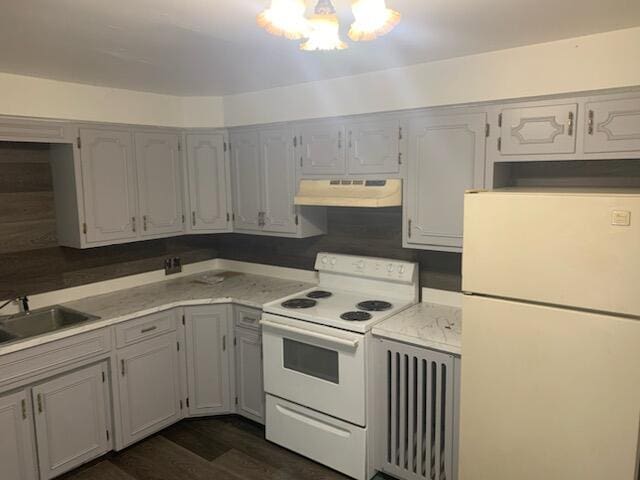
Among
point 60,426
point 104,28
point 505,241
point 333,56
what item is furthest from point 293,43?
point 60,426

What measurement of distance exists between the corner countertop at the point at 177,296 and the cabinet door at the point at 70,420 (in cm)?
29

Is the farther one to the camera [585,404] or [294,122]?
[294,122]

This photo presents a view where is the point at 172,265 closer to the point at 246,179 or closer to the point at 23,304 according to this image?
the point at 246,179

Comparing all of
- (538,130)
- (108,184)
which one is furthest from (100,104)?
(538,130)

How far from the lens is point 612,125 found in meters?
2.13

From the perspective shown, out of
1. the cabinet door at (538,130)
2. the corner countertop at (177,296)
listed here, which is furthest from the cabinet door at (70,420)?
the cabinet door at (538,130)

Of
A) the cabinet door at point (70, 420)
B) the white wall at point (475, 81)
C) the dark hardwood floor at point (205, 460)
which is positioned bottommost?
the dark hardwood floor at point (205, 460)

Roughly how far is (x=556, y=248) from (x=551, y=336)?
36 cm

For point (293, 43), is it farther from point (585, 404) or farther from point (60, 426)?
point (60, 426)

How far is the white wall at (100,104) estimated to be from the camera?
284 centimetres

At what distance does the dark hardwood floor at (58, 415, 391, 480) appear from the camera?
9.26 feet

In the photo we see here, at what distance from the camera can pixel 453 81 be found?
2.67m

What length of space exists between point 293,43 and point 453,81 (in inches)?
37.5

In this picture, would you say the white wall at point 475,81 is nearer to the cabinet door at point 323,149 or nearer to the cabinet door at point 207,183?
the cabinet door at point 323,149
